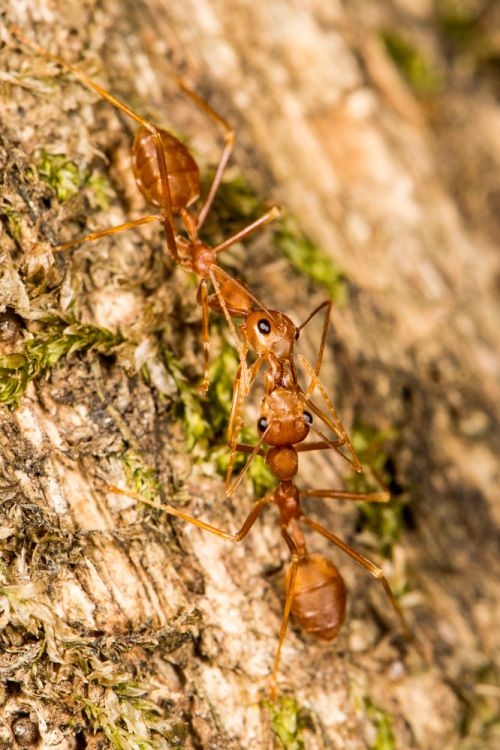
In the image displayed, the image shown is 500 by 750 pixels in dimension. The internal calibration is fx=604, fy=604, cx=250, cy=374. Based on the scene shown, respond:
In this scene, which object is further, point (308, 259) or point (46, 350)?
point (308, 259)

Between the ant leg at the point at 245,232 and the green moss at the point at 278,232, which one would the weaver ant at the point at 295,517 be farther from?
the green moss at the point at 278,232

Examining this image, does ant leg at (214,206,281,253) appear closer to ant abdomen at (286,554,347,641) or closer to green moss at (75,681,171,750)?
ant abdomen at (286,554,347,641)

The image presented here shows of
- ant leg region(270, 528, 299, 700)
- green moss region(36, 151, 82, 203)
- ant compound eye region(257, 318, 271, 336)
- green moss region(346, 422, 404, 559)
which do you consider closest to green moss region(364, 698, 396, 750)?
ant leg region(270, 528, 299, 700)

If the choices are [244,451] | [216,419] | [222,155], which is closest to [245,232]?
[222,155]

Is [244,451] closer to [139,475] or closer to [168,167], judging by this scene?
[139,475]

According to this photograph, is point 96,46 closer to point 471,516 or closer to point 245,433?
point 245,433

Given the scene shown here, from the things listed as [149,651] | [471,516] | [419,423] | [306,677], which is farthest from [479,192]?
[149,651]
